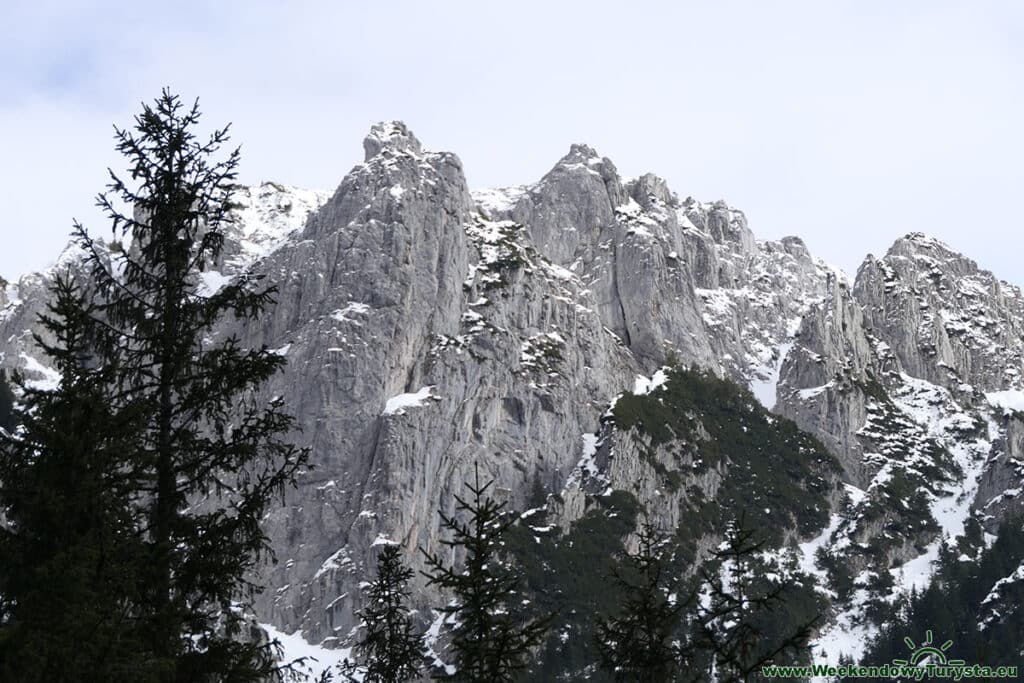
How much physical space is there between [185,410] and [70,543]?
14.0ft

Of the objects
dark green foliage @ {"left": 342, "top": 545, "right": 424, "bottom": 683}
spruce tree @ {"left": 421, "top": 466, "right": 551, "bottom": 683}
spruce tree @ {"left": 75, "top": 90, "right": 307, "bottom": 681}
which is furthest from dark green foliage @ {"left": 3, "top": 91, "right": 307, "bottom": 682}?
dark green foliage @ {"left": 342, "top": 545, "right": 424, "bottom": 683}

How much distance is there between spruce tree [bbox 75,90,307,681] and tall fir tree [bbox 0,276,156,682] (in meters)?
0.75

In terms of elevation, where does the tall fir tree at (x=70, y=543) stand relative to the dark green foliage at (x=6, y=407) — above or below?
below

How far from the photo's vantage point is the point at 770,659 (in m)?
25.0

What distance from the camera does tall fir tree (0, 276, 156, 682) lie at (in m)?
16.3

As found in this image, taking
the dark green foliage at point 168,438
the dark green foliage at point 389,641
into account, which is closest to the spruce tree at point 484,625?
the dark green foliage at point 168,438

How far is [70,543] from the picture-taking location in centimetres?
1744

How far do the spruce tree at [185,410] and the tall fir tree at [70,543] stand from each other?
2.47 feet

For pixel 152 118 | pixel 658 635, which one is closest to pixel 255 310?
pixel 152 118

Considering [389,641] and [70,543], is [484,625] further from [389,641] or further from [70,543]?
[389,641]

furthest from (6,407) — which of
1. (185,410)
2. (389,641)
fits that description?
(185,410)

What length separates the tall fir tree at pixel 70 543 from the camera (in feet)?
53.5

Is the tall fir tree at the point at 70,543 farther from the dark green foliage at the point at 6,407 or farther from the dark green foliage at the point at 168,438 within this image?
the dark green foliage at the point at 6,407

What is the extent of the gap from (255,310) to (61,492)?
6.17 meters
